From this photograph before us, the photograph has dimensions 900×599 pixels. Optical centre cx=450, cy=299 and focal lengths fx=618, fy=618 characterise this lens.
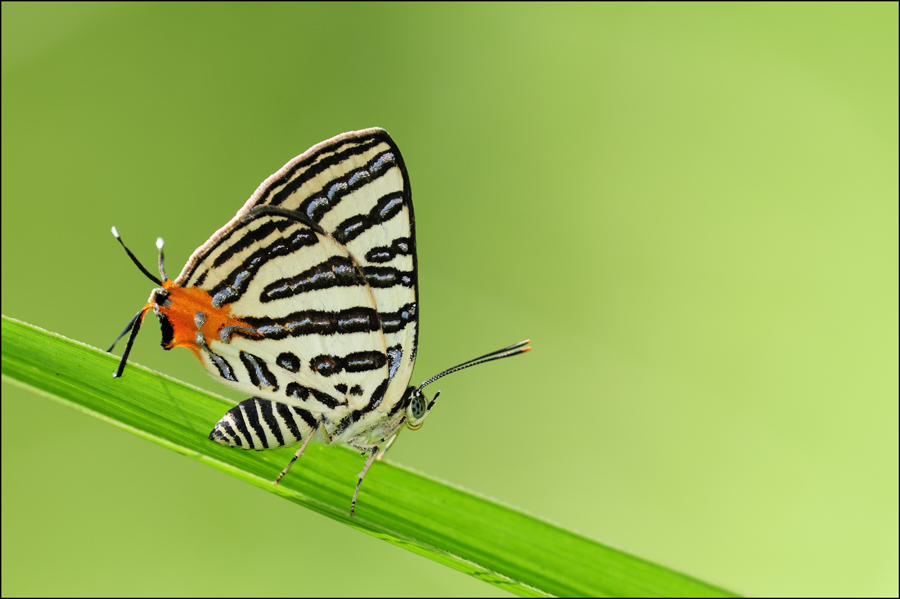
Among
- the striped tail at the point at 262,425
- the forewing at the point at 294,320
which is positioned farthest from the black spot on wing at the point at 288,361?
the striped tail at the point at 262,425

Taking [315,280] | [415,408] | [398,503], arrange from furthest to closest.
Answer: [415,408] < [315,280] < [398,503]

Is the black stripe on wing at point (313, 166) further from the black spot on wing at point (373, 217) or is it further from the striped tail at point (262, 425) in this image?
the striped tail at point (262, 425)

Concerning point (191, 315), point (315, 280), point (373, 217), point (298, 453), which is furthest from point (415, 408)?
point (191, 315)

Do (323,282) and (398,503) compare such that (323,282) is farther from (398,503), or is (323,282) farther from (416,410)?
(398,503)

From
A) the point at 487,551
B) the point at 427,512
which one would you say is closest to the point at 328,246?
the point at 427,512

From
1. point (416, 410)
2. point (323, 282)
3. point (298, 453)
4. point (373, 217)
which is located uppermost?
point (373, 217)

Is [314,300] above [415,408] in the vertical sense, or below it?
above
